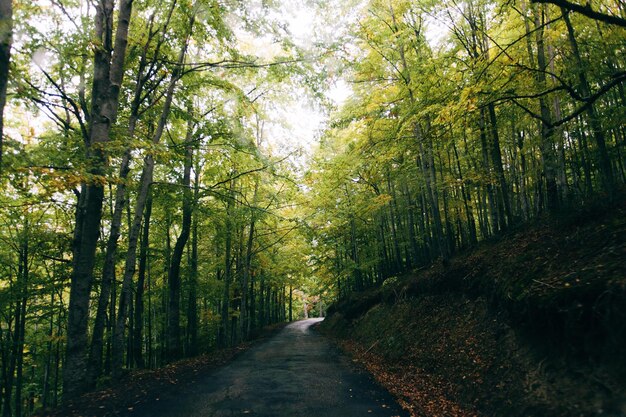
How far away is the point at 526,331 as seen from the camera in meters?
5.41

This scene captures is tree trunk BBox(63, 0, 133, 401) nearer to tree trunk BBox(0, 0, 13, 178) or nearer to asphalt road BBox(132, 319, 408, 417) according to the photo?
tree trunk BBox(0, 0, 13, 178)

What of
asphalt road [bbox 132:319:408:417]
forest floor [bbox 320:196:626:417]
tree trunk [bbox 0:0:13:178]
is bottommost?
asphalt road [bbox 132:319:408:417]

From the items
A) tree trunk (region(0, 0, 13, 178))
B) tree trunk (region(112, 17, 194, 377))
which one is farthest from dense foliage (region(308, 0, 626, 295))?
tree trunk (region(0, 0, 13, 178))

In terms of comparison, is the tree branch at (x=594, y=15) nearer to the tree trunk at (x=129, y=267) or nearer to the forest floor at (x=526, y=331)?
the forest floor at (x=526, y=331)

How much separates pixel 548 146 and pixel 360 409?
8.10 m

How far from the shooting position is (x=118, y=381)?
7438mm

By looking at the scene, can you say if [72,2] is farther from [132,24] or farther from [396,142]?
[396,142]

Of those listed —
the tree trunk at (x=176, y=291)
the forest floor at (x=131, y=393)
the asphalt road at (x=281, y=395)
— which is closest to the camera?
the forest floor at (x=131, y=393)

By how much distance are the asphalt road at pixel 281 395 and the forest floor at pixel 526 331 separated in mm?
612

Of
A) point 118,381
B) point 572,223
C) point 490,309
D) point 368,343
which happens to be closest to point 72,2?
point 118,381

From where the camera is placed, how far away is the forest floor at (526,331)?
3.97 meters

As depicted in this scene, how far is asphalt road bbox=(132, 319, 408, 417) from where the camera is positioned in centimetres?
536

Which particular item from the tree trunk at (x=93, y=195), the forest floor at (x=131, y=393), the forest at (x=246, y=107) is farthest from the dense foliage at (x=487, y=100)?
the forest floor at (x=131, y=393)

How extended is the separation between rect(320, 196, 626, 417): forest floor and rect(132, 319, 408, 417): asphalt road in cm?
61
